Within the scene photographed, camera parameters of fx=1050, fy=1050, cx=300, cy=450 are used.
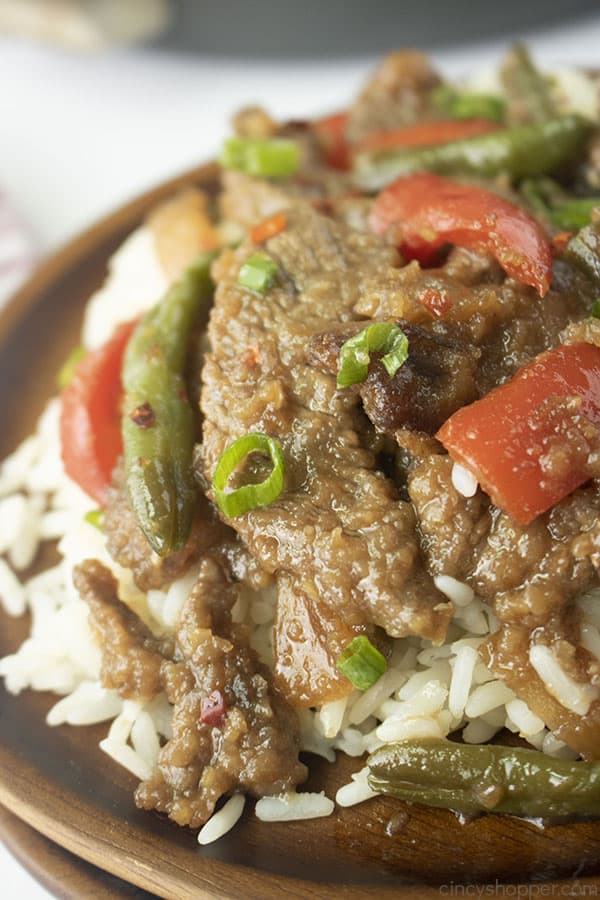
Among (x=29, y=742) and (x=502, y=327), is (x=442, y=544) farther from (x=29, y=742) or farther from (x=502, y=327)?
(x=29, y=742)

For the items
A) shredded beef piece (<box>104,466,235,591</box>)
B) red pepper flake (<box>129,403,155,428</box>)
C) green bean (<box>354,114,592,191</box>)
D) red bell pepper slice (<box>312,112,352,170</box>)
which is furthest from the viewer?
red bell pepper slice (<box>312,112,352,170</box>)

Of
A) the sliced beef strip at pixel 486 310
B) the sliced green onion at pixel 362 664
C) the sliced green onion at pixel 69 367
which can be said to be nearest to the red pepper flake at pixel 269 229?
the sliced beef strip at pixel 486 310

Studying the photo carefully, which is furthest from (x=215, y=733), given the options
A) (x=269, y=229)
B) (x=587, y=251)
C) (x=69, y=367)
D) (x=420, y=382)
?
(x=69, y=367)

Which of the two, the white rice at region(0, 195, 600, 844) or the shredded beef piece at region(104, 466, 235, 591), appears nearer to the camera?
the white rice at region(0, 195, 600, 844)

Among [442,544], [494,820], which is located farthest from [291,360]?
[494,820]

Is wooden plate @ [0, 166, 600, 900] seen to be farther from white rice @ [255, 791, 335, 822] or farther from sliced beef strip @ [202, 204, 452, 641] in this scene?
sliced beef strip @ [202, 204, 452, 641]

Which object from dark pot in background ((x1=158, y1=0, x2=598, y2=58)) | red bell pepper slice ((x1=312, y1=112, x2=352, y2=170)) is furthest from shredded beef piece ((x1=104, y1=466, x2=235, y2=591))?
dark pot in background ((x1=158, y1=0, x2=598, y2=58))
